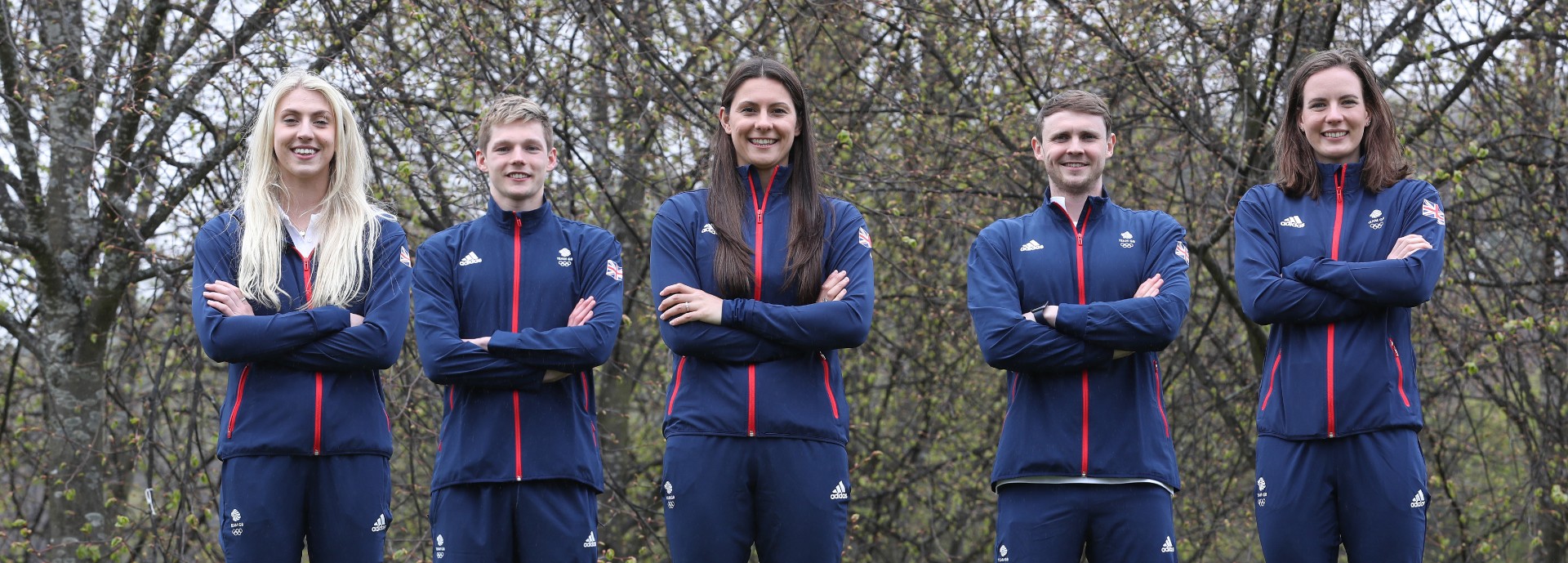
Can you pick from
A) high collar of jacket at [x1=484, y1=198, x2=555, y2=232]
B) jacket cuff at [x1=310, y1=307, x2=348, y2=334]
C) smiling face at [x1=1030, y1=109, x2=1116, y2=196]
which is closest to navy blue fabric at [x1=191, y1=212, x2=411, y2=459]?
jacket cuff at [x1=310, y1=307, x2=348, y2=334]

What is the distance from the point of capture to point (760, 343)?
404 cm

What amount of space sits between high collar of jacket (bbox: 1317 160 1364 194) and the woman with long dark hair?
146 centimetres

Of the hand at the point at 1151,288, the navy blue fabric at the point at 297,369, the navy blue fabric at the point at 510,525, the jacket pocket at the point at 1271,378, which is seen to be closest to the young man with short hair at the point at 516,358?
the navy blue fabric at the point at 510,525

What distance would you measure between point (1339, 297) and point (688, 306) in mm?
1877

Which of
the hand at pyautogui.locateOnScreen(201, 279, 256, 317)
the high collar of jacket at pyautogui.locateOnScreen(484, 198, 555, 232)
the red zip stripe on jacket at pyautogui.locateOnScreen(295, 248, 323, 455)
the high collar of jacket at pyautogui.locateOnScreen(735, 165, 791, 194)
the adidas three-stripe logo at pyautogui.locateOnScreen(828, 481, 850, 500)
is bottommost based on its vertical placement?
the adidas three-stripe logo at pyautogui.locateOnScreen(828, 481, 850, 500)

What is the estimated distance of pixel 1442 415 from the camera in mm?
10578

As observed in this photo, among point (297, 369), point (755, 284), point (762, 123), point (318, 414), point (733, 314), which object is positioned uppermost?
point (762, 123)

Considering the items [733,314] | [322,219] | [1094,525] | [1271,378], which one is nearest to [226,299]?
[322,219]

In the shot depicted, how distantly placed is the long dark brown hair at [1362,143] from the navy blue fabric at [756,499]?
70.6 inches

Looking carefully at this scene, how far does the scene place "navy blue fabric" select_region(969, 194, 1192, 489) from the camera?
13.3 ft

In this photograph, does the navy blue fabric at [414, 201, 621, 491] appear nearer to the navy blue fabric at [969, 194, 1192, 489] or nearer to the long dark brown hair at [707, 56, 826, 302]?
the long dark brown hair at [707, 56, 826, 302]

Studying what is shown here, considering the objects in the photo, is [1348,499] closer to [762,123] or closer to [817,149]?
[762,123]

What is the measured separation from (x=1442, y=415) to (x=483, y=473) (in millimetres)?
8625

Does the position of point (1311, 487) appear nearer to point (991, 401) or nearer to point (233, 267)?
point (233, 267)
